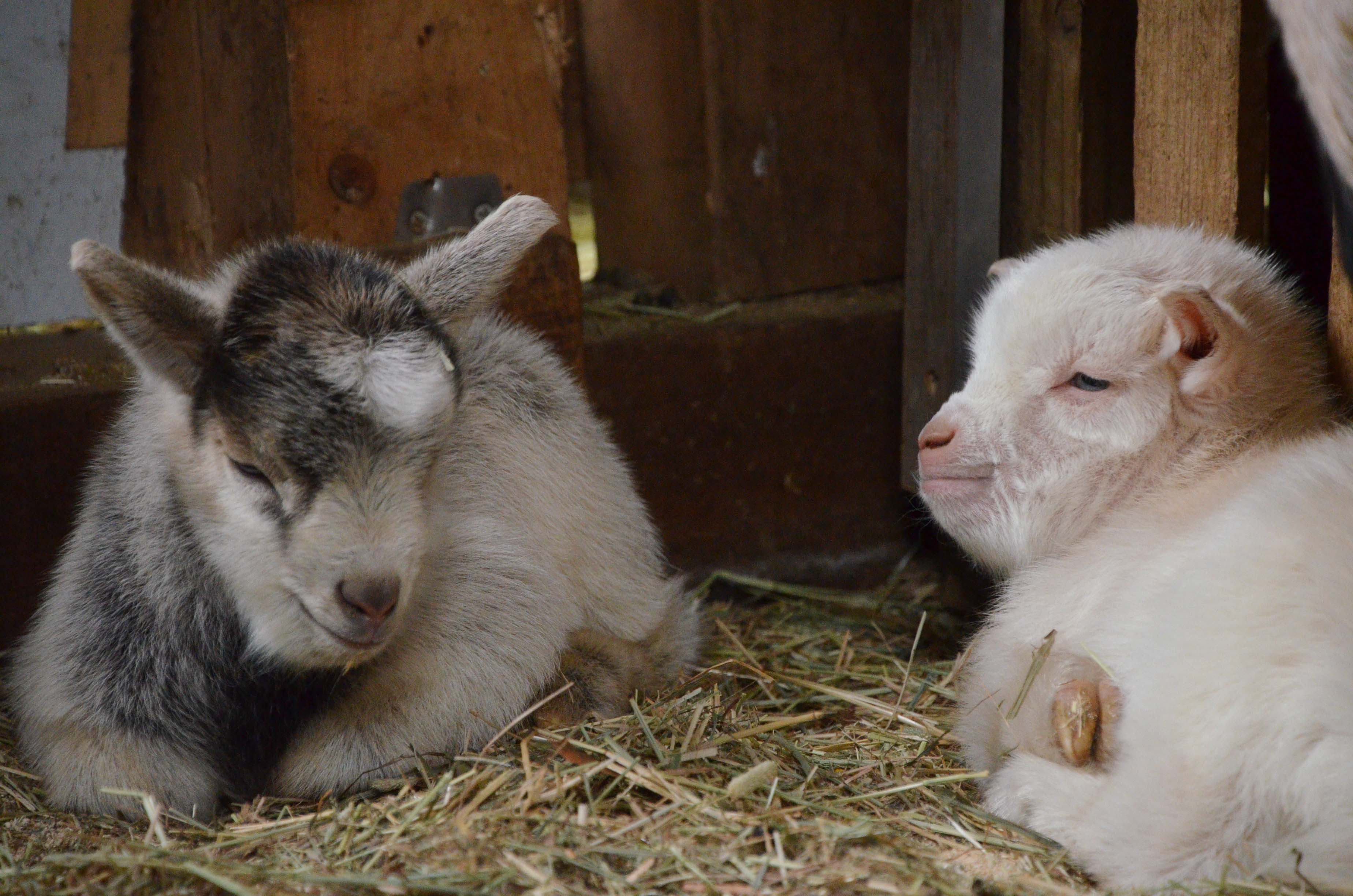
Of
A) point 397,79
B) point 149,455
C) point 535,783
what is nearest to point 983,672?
point 535,783

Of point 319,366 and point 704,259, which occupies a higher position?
point 319,366

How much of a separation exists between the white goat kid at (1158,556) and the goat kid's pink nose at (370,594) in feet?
4.50

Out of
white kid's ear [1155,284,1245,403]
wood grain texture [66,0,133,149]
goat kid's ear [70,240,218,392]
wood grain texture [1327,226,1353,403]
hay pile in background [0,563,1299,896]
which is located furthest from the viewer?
wood grain texture [66,0,133,149]

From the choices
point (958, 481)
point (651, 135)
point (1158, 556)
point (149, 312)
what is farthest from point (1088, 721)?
point (651, 135)

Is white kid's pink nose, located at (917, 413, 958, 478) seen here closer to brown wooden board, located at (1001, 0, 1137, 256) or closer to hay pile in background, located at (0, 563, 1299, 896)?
hay pile in background, located at (0, 563, 1299, 896)

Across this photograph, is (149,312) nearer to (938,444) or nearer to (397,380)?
(397,380)

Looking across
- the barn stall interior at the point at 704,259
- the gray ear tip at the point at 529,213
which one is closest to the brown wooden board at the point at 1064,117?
the barn stall interior at the point at 704,259

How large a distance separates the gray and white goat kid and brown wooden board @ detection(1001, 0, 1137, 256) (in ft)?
5.39

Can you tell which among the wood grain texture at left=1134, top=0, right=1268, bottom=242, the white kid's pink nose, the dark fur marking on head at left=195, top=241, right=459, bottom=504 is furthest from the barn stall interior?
the dark fur marking on head at left=195, top=241, right=459, bottom=504

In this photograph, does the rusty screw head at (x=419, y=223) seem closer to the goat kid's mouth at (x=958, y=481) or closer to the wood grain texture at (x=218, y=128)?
the wood grain texture at (x=218, y=128)

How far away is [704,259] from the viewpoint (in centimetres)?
511

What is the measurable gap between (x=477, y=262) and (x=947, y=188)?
1.85m

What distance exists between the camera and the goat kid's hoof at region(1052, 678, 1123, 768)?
280 centimetres

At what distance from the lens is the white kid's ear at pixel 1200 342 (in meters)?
3.07
